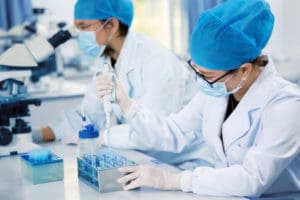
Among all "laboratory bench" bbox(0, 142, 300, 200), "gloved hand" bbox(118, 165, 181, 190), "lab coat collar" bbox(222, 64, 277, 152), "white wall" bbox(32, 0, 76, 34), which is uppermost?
"white wall" bbox(32, 0, 76, 34)

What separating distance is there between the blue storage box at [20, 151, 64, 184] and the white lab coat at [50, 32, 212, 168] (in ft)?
1.24

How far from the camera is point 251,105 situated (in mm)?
1417

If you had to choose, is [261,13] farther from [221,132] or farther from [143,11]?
[143,11]

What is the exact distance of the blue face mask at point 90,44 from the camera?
6.89 ft

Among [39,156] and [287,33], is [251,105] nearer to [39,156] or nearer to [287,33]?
[39,156]

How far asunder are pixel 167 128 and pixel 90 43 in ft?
2.04

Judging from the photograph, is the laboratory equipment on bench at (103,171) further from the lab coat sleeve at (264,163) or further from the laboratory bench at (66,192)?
the lab coat sleeve at (264,163)

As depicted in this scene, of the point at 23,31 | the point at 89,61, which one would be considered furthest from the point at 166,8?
the point at 23,31

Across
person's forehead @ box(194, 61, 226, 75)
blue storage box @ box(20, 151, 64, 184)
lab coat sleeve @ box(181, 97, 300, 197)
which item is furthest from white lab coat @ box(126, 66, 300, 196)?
blue storage box @ box(20, 151, 64, 184)

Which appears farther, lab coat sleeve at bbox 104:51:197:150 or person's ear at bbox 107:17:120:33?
person's ear at bbox 107:17:120:33

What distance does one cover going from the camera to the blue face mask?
2.10m

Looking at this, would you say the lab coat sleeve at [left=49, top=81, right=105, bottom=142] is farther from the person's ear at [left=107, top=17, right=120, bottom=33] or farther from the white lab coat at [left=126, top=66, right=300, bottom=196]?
the white lab coat at [left=126, top=66, right=300, bottom=196]

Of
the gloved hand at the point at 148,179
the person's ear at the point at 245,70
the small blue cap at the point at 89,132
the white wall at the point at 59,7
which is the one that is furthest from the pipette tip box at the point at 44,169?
the white wall at the point at 59,7

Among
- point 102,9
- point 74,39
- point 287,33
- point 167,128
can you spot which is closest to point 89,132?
point 167,128
